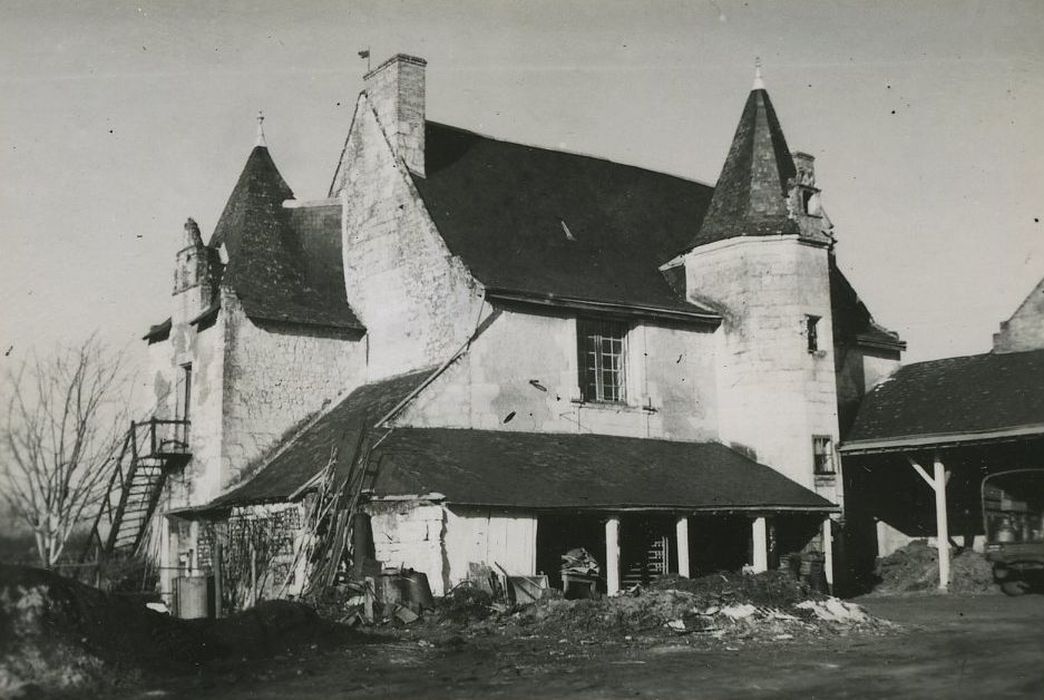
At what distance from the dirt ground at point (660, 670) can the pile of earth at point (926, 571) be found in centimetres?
693

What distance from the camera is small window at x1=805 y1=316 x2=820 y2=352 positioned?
83.3 feet

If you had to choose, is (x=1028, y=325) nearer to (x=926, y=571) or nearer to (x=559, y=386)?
(x=926, y=571)

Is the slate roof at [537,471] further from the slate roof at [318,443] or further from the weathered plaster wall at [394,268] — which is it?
the weathered plaster wall at [394,268]

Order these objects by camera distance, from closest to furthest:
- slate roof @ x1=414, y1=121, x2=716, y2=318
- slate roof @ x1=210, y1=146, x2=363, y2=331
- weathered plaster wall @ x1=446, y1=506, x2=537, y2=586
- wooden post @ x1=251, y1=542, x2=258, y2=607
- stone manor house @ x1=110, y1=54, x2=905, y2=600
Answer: weathered plaster wall @ x1=446, y1=506, x2=537, y2=586 → wooden post @ x1=251, y1=542, x2=258, y2=607 → stone manor house @ x1=110, y1=54, x2=905, y2=600 → slate roof @ x1=414, y1=121, x2=716, y2=318 → slate roof @ x1=210, y1=146, x2=363, y2=331

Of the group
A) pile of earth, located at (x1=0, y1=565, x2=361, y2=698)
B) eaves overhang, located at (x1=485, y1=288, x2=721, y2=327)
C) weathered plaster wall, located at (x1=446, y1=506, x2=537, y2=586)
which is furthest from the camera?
eaves overhang, located at (x1=485, y1=288, x2=721, y2=327)

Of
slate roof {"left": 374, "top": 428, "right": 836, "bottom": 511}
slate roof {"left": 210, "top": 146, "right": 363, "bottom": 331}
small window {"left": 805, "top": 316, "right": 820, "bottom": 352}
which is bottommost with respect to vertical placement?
slate roof {"left": 374, "top": 428, "right": 836, "bottom": 511}

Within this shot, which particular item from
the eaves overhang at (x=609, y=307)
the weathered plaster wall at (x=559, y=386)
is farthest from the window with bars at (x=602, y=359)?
the eaves overhang at (x=609, y=307)

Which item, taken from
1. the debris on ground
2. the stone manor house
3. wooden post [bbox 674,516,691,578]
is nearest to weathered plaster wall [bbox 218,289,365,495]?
the stone manor house

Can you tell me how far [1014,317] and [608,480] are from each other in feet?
45.5

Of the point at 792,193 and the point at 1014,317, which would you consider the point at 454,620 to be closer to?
the point at 792,193

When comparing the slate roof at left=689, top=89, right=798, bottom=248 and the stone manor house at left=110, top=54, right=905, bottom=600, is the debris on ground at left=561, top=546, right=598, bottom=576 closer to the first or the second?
the stone manor house at left=110, top=54, right=905, bottom=600

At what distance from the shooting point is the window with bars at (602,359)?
2455 centimetres

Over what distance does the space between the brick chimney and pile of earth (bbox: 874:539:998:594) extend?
13.8m

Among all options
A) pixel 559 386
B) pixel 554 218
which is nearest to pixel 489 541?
pixel 559 386
